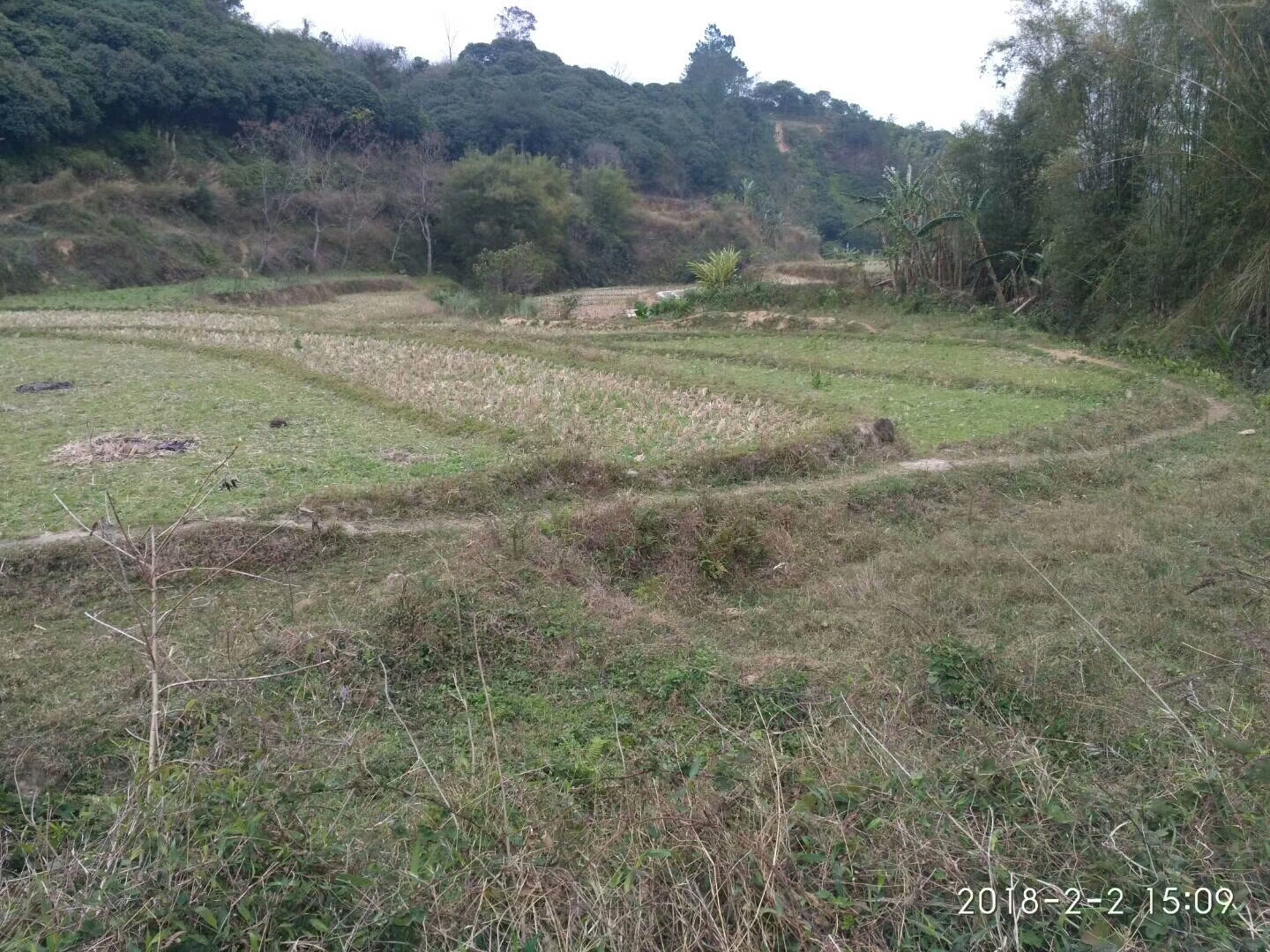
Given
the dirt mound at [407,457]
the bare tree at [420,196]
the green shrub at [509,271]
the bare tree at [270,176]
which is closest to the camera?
the dirt mound at [407,457]

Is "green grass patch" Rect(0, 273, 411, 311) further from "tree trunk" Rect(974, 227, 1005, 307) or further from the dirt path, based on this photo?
"tree trunk" Rect(974, 227, 1005, 307)

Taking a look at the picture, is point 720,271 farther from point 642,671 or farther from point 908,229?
point 642,671

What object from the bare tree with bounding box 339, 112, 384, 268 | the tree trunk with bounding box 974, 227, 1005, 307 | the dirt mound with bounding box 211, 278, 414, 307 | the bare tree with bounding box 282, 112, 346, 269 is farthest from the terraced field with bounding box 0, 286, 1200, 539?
the bare tree with bounding box 339, 112, 384, 268

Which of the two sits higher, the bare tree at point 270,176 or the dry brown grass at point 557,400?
the bare tree at point 270,176

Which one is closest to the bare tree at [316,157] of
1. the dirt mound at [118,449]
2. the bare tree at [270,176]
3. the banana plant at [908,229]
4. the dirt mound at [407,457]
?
the bare tree at [270,176]

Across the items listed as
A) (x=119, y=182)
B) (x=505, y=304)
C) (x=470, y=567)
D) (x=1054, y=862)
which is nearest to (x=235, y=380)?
(x=470, y=567)

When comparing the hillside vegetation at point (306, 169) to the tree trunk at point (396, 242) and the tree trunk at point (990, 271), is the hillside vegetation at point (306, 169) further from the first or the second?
the tree trunk at point (990, 271)

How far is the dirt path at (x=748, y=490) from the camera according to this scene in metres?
6.68

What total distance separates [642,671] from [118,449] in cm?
618

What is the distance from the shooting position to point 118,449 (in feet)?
28.5

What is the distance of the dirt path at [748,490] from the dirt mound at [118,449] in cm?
218

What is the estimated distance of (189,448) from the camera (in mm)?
8930
